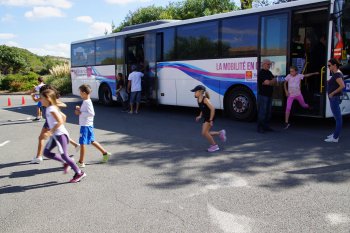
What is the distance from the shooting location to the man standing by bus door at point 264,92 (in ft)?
28.9

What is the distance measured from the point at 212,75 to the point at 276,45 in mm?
2335

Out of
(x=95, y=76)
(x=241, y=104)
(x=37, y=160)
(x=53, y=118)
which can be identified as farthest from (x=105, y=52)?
(x=53, y=118)

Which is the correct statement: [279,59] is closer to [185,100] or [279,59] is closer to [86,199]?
[185,100]

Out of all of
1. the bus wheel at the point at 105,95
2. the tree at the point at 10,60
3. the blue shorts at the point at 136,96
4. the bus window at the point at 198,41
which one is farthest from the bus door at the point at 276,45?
the tree at the point at 10,60

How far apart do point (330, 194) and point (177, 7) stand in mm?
29120

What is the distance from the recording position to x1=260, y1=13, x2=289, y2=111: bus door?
9.61m

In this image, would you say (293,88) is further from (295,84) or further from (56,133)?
(56,133)

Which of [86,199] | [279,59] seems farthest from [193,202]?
[279,59]

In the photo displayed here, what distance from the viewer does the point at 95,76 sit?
1683 centimetres

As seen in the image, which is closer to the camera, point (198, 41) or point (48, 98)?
point (48, 98)

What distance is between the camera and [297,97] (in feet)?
30.4

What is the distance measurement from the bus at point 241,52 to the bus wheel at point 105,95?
1667mm

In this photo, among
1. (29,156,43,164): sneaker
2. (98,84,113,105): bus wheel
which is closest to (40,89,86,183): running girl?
(29,156,43,164): sneaker

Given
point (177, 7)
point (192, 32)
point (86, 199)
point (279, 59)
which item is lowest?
point (86, 199)
